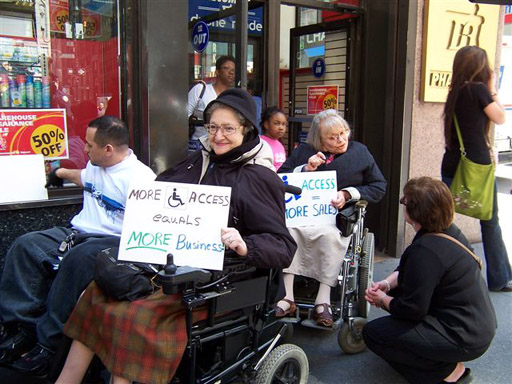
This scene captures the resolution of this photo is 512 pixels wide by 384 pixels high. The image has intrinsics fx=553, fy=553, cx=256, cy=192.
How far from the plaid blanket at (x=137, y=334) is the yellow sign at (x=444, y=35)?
12.6 feet

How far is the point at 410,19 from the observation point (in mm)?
5160

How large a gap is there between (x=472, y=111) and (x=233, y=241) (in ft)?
8.84

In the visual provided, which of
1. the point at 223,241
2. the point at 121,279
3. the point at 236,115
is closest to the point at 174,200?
the point at 223,241

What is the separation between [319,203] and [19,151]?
6.97 feet

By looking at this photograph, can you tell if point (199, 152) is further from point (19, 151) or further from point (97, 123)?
point (19, 151)

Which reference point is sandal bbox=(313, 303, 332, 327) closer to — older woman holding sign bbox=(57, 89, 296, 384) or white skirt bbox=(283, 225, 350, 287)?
white skirt bbox=(283, 225, 350, 287)

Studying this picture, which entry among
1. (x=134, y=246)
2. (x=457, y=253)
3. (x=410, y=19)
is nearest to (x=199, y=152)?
(x=134, y=246)

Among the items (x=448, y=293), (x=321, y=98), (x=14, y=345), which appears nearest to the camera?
(x=14, y=345)

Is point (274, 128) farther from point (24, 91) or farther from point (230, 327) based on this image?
point (230, 327)

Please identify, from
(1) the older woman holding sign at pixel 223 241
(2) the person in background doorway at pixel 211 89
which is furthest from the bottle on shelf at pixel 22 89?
(1) the older woman holding sign at pixel 223 241

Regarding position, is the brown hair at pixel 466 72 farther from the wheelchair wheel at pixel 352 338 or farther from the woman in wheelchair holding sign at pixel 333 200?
the wheelchair wheel at pixel 352 338

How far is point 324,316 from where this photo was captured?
134 inches

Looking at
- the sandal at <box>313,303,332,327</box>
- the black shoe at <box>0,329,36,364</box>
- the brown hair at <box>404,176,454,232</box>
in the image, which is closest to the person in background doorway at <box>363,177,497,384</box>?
the brown hair at <box>404,176,454,232</box>

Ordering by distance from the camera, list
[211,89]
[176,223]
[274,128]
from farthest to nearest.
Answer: [211,89] < [274,128] < [176,223]
